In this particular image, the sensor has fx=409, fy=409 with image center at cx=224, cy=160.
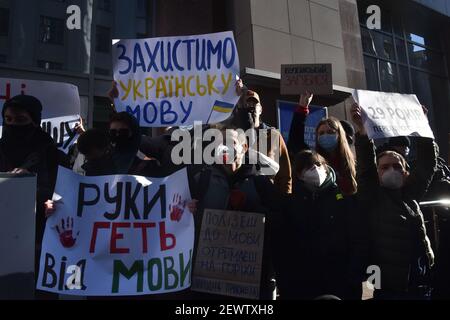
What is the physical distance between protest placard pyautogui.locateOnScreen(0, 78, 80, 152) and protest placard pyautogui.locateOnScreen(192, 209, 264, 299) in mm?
1711

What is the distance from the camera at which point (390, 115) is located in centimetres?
379

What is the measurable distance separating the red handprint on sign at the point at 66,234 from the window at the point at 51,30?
510cm

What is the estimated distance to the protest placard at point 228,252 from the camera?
2.39 m

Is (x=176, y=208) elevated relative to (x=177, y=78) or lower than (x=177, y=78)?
lower

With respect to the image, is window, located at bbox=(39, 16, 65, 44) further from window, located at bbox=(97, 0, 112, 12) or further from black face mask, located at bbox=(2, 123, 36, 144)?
black face mask, located at bbox=(2, 123, 36, 144)

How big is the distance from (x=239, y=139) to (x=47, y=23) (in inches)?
222

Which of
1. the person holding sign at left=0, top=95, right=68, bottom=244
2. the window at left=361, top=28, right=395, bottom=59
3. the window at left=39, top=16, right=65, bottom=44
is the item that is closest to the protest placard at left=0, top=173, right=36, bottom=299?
the person holding sign at left=0, top=95, right=68, bottom=244

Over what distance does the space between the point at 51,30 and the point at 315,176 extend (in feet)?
18.8

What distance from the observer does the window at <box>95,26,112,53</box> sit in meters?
7.13

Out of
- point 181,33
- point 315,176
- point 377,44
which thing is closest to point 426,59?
point 377,44

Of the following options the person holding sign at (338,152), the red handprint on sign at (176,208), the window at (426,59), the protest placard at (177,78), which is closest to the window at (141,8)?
the protest placard at (177,78)

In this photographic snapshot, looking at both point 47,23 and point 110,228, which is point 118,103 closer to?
point 110,228

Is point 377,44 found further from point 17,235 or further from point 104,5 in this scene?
point 17,235
